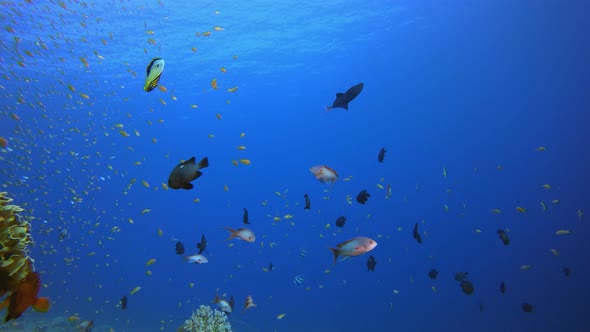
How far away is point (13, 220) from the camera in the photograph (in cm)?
312

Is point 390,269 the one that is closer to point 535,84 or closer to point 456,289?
point 456,289

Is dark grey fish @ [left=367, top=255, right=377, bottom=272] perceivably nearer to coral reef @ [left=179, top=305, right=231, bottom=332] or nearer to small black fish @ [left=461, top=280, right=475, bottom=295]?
small black fish @ [left=461, top=280, right=475, bottom=295]

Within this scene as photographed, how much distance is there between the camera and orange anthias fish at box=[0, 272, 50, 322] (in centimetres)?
275

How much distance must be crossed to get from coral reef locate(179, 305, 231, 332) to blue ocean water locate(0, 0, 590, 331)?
673 centimetres

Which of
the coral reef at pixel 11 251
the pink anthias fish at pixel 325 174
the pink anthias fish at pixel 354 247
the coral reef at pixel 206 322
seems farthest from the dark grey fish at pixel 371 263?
the coral reef at pixel 11 251

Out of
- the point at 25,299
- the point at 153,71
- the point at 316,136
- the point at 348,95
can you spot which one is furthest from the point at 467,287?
the point at 316,136

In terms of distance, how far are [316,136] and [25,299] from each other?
51.6m

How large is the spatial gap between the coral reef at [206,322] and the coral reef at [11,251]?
15.2 ft

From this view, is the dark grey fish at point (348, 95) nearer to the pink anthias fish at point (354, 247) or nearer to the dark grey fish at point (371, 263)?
the pink anthias fish at point (354, 247)

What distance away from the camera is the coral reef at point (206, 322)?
22.8ft

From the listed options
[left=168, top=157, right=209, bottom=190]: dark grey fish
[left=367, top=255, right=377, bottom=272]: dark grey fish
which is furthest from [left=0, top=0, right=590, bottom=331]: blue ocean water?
[left=168, top=157, right=209, bottom=190]: dark grey fish

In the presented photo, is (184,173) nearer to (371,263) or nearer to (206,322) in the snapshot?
(206,322)

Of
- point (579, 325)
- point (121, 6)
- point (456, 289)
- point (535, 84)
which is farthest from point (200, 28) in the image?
point (456, 289)

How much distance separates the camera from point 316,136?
5366 centimetres
